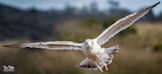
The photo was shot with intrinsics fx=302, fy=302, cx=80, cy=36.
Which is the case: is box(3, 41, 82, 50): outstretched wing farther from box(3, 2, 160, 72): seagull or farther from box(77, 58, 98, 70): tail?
box(77, 58, 98, 70): tail

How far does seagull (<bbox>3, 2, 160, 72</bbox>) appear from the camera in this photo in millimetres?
3729

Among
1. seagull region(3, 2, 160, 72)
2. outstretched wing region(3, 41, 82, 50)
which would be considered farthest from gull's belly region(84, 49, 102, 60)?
outstretched wing region(3, 41, 82, 50)

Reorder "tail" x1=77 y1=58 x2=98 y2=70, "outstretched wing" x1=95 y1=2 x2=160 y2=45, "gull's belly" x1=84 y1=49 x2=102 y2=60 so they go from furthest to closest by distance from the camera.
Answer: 1. "tail" x1=77 y1=58 x2=98 y2=70
2. "outstretched wing" x1=95 y1=2 x2=160 y2=45
3. "gull's belly" x1=84 y1=49 x2=102 y2=60

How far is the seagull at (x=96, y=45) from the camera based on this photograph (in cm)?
373

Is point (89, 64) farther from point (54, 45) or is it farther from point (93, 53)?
point (54, 45)

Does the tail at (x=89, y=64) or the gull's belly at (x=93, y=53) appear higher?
the gull's belly at (x=93, y=53)

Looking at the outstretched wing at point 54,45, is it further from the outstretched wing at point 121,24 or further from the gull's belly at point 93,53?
the outstretched wing at point 121,24

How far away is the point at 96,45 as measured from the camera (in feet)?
12.4

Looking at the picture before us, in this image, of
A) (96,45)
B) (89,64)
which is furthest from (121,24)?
(89,64)

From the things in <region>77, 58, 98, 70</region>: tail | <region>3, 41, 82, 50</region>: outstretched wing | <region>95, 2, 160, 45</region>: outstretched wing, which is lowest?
<region>77, 58, 98, 70</region>: tail

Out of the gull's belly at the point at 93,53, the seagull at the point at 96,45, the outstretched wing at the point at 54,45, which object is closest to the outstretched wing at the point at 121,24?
the seagull at the point at 96,45

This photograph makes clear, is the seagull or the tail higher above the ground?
the seagull

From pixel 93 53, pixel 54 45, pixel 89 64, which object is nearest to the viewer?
pixel 93 53

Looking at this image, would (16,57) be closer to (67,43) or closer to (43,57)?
(43,57)
